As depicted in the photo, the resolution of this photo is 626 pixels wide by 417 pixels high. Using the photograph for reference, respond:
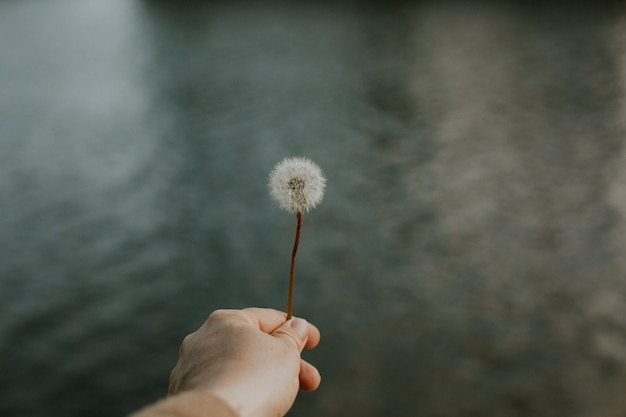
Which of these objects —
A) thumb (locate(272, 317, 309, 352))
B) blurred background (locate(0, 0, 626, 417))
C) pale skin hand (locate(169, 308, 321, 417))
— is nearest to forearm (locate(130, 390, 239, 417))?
pale skin hand (locate(169, 308, 321, 417))

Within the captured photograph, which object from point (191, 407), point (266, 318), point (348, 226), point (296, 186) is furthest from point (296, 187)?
point (348, 226)

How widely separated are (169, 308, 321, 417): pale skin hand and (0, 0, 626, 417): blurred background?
1.31 m

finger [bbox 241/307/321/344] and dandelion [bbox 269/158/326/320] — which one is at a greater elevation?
dandelion [bbox 269/158/326/320]

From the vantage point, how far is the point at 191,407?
41cm

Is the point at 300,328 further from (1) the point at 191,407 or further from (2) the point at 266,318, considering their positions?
(1) the point at 191,407

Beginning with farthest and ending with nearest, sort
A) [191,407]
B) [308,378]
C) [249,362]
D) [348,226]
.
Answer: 1. [348,226]
2. [308,378]
3. [249,362]
4. [191,407]

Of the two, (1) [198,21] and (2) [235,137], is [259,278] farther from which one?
(1) [198,21]

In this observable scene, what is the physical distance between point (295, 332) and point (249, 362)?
10 centimetres

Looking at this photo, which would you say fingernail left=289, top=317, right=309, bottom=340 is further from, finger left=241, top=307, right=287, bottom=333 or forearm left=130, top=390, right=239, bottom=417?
forearm left=130, top=390, right=239, bottom=417

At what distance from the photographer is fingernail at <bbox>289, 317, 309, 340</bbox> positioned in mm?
618

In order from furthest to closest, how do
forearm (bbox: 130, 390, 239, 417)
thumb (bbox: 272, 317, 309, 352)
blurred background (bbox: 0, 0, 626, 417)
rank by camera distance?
blurred background (bbox: 0, 0, 626, 417), thumb (bbox: 272, 317, 309, 352), forearm (bbox: 130, 390, 239, 417)

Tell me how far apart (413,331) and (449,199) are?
1017 mm

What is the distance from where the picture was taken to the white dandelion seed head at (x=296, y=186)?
697 mm

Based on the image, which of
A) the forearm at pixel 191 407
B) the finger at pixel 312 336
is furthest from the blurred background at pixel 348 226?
the forearm at pixel 191 407
